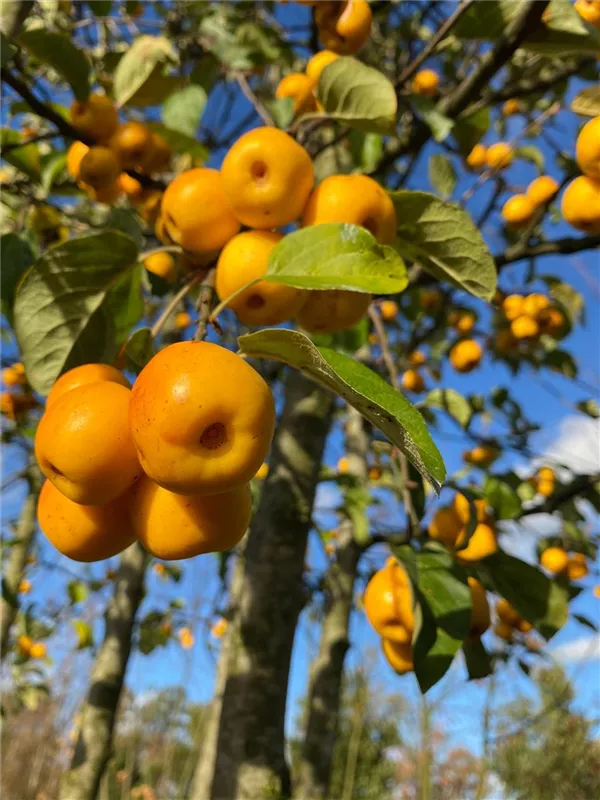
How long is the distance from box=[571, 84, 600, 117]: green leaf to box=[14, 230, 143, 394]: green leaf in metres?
0.98

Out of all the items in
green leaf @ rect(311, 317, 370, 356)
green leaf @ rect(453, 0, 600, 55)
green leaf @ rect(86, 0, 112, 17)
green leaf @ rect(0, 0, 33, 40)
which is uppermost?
green leaf @ rect(453, 0, 600, 55)

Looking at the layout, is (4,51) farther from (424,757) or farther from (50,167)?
(424,757)

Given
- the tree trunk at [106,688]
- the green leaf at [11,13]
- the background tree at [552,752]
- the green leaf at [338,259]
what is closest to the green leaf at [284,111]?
the green leaf at [11,13]

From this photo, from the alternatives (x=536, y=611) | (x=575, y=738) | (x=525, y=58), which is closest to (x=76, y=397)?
(x=536, y=611)

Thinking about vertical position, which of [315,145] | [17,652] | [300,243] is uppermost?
[300,243]

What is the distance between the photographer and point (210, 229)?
0.90 metres

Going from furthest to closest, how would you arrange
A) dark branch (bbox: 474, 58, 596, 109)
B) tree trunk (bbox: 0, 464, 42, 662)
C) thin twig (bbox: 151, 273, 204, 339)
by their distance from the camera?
tree trunk (bbox: 0, 464, 42, 662) < dark branch (bbox: 474, 58, 596, 109) < thin twig (bbox: 151, 273, 204, 339)

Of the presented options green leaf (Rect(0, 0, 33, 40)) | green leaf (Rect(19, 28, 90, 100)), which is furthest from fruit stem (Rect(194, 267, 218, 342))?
green leaf (Rect(19, 28, 90, 100))

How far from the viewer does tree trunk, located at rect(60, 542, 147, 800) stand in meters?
2.56

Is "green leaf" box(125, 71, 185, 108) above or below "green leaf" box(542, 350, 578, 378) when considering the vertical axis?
above

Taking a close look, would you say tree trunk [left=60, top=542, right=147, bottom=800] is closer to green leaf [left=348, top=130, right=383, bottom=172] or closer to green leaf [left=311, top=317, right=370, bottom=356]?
green leaf [left=311, top=317, right=370, bottom=356]

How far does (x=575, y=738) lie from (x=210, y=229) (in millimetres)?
12294

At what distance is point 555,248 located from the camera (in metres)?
1.61

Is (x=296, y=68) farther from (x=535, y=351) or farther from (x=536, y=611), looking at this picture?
(x=536, y=611)
